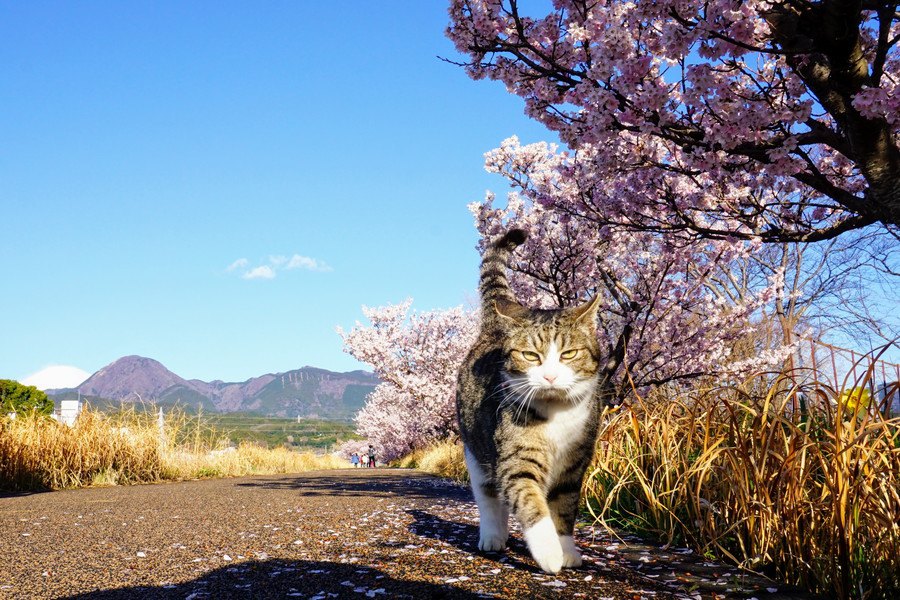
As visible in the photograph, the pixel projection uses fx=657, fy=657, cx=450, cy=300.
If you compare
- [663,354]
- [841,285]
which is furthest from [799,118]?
[841,285]

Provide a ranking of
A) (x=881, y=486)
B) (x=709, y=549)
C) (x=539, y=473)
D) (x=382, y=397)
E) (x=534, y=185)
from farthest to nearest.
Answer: (x=382, y=397), (x=534, y=185), (x=709, y=549), (x=539, y=473), (x=881, y=486)

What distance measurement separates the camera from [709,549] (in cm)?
457

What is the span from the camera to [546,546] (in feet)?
12.6

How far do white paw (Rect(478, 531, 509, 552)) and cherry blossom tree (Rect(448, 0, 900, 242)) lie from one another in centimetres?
320

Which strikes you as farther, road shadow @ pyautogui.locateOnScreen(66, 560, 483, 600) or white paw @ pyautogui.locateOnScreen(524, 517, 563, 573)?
white paw @ pyautogui.locateOnScreen(524, 517, 563, 573)

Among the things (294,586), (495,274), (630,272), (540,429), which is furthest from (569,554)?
(630,272)

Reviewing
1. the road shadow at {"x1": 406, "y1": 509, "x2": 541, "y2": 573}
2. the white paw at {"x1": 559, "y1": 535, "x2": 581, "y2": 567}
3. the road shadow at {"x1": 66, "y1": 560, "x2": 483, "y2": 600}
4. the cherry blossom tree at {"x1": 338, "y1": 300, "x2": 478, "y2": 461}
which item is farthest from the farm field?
the white paw at {"x1": 559, "y1": 535, "x2": 581, "y2": 567}

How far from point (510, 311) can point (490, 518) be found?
1494mm

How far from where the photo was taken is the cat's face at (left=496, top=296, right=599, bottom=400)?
13.5 ft

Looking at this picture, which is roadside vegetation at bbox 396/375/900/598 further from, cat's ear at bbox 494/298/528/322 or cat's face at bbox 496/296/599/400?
cat's ear at bbox 494/298/528/322

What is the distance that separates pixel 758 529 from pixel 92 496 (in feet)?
27.8

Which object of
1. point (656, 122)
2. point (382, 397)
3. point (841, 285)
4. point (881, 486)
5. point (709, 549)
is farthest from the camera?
point (382, 397)

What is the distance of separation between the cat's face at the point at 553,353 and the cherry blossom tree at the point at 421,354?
12.2 m

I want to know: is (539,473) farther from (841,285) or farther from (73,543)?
(841,285)
